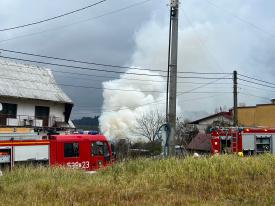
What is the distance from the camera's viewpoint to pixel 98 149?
23.3 metres

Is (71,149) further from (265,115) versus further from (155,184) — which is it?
(265,115)

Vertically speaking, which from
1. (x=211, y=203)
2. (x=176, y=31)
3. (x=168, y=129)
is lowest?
(x=211, y=203)

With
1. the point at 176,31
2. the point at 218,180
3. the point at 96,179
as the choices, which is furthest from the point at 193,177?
the point at 176,31

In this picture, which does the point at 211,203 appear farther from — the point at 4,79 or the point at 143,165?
the point at 4,79

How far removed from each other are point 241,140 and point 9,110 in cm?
2561

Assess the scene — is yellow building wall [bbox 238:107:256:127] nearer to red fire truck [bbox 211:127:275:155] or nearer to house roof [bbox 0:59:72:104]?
house roof [bbox 0:59:72:104]

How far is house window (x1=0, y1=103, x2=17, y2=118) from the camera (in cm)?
4692

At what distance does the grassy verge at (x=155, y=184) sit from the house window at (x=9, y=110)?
115ft

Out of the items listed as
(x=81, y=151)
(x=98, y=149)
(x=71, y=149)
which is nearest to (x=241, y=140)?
(x=98, y=149)

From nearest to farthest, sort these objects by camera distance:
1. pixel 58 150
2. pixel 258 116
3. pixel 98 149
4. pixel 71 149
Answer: pixel 58 150 → pixel 71 149 → pixel 98 149 → pixel 258 116

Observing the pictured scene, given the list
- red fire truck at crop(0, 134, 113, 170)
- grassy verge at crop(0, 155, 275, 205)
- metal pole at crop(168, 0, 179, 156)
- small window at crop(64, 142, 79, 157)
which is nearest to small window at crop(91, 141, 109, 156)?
red fire truck at crop(0, 134, 113, 170)

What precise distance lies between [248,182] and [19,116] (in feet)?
131

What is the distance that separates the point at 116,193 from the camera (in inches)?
368

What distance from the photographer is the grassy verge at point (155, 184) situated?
28.4 feet
